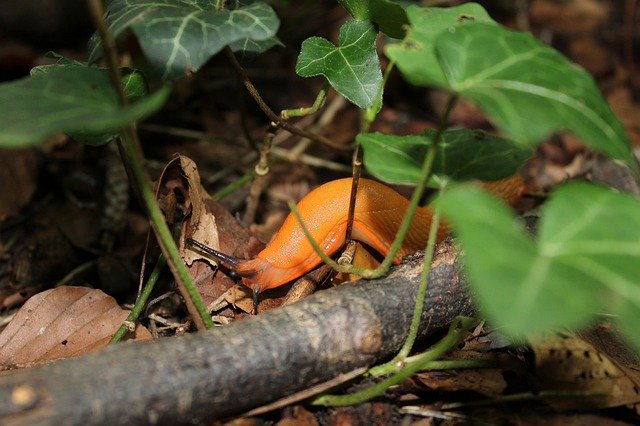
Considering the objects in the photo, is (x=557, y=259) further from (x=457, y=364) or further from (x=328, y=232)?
(x=328, y=232)

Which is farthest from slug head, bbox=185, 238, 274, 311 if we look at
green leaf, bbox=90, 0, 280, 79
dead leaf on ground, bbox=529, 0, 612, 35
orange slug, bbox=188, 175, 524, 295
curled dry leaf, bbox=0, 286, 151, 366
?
dead leaf on ground, bbox=529, 0, 612, 35

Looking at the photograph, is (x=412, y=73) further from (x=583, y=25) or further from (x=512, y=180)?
(x=583, y=25)

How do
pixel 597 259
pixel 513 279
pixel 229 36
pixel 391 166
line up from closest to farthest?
pixel 513 279 → pixel 597 259 → pixel 391 166 → pixel 229 36

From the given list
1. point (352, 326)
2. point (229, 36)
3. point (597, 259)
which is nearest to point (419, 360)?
point (352, 326)

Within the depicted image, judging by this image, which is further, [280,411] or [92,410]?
[280,411]

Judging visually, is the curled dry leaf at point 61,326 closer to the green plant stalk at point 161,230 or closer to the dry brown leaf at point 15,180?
the green plant stalk at point 161,230

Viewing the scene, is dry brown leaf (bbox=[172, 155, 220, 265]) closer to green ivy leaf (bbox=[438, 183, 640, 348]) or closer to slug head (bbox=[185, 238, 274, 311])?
slug head (bbox=[185, 238, 274, 311])

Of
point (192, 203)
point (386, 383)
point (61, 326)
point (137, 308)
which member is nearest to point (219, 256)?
point (192, 203)

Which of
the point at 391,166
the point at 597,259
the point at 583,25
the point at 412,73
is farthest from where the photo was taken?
the point at 583,25
